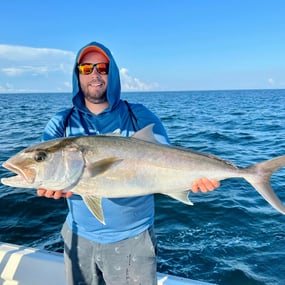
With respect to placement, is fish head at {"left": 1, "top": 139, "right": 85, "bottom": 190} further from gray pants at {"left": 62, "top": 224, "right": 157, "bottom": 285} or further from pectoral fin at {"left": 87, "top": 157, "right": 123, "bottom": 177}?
gray pants at {"left": 62, "top": 224, "right": 157, "bottom": 285}

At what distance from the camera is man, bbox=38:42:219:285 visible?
343 cm

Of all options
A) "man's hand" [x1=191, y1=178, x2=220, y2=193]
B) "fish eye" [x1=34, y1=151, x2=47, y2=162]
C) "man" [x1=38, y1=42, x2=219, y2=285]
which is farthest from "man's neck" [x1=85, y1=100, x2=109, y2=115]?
"man's hand" [x1=191, y1=178, x2=220, y2=193]

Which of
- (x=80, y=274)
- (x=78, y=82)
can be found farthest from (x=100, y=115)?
(x=80, y=274)

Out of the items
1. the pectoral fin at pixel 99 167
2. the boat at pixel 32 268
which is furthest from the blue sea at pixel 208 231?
the pectoral fin at pixel 99 167

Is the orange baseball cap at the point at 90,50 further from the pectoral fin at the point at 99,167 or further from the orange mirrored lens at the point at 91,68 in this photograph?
the pectoral fin at the point at 99,167

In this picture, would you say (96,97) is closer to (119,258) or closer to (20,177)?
(20,177)

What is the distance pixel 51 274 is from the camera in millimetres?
4438

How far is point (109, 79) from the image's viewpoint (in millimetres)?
3922

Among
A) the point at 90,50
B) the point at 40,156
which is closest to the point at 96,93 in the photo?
the point at 90,50

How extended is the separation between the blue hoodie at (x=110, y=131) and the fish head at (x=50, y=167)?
17.7 inches

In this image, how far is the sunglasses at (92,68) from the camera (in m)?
3.85

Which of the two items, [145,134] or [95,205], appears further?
[145,134]

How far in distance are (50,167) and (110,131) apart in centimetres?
79

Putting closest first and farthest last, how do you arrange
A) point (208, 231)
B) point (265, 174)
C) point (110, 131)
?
1. point (265, 174)
2. point (110, 131)
3. point (208, 231)
